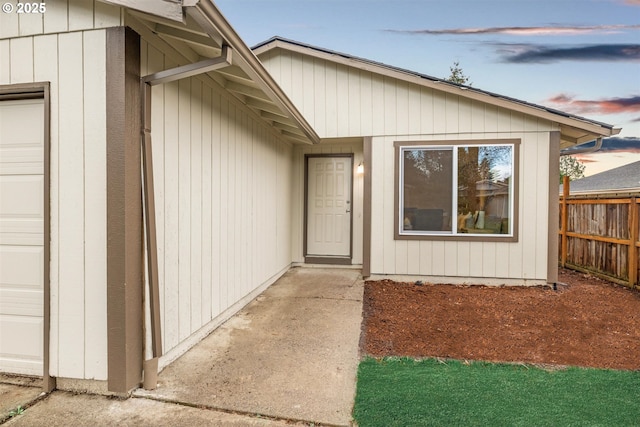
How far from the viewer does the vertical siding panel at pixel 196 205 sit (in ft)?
9.84

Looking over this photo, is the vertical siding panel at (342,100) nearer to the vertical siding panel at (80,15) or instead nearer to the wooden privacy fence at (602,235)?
the vertical siding panel at (80,15)

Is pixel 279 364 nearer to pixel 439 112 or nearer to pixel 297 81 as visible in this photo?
pixel 439 112

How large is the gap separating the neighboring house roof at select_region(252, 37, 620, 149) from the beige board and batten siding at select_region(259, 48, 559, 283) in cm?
11

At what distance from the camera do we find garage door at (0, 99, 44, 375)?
2297 mm

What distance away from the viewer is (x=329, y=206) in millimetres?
6762

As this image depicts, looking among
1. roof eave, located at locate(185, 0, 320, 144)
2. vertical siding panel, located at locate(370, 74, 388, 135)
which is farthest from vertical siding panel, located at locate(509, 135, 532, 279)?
roof eave, located at locate(185, 0, 320, 144)

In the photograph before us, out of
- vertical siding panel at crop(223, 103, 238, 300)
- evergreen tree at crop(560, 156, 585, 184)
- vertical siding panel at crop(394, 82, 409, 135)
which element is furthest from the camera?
evergreen tree at crop(560, 156, 585, 184)

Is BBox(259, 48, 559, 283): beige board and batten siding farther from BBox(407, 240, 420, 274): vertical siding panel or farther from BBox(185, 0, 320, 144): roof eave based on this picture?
BBox(185, 0, 320, 144): roof eave

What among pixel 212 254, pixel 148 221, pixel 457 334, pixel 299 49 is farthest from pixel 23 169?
pixel 299 49

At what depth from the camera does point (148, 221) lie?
2268 millimetres

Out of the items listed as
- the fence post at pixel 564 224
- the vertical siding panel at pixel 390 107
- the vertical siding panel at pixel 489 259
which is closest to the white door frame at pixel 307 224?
the vertical siding panel at pixel 390 107

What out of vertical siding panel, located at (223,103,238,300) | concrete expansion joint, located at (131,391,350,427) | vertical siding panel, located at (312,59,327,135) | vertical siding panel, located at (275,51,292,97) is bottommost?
concrete expansion joint, located at (131,391,350,427)

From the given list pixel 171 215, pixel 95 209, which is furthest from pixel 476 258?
pixel 95 209

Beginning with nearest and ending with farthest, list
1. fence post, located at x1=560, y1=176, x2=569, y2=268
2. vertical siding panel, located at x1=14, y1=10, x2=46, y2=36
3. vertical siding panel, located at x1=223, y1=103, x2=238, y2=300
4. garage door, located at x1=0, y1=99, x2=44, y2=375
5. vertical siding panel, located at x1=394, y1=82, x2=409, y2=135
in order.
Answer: vertical siding panel, located at x1=14, y1=10, x2=46, y2=36 < garage door, located at x1=0, y1=99, x2=44, y2=375 < vertical siding panel, located at x1=223, y1=103, x2=238, y2=300 < vertical siding panel, located at x1=394, y1=82, x2=409, y2=135 < fence post, located at x1=560, y1=176, x2=569, y2=268
